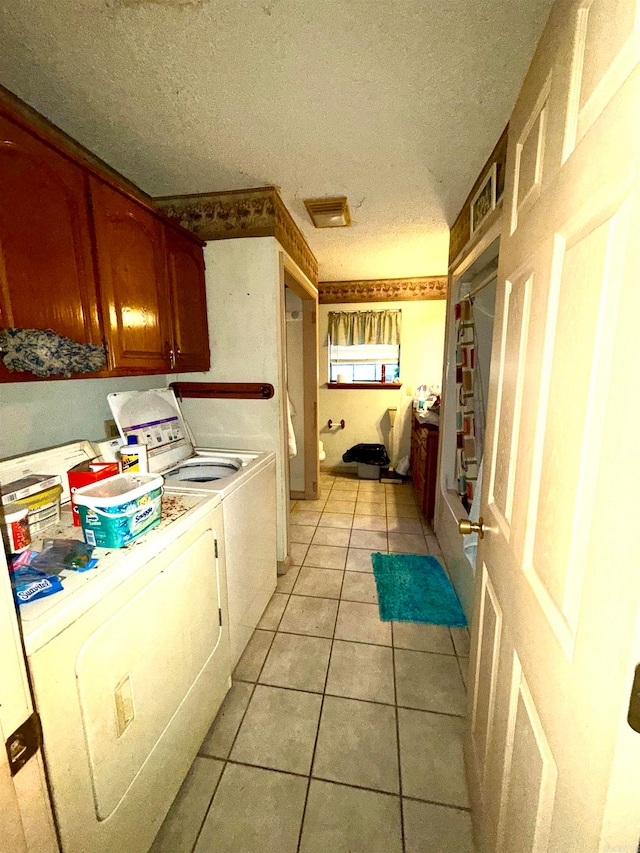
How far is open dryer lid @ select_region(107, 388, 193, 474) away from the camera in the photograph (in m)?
1.69

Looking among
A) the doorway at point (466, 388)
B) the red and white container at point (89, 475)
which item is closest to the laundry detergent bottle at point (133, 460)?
the red and white container at point (89, 475)

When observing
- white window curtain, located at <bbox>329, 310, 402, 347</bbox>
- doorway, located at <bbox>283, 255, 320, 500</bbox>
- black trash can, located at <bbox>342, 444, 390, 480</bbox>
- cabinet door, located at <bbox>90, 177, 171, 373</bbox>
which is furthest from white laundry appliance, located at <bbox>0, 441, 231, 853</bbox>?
white window curtain, located at <bbox>329, 310, 402, 347</bbox>

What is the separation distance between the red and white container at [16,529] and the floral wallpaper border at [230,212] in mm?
1784

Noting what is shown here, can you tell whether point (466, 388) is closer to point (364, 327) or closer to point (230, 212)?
point (230, 212)

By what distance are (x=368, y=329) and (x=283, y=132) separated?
2794mm

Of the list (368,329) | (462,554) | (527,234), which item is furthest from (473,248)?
(368,329)

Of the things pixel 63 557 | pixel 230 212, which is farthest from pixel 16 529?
pixel 230 212

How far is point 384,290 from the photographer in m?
4.09

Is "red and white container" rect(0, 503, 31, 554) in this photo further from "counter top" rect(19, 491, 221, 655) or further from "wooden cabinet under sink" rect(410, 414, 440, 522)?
"wooden cabinet under sink" rect(410, 414, 440, 522)

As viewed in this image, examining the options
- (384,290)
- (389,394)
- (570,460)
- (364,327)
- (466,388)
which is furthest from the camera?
(389,394)

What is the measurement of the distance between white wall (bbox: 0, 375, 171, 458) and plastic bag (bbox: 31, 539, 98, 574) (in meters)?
0.55

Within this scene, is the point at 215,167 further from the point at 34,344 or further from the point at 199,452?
the point at 199,452

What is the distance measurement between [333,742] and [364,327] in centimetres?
379

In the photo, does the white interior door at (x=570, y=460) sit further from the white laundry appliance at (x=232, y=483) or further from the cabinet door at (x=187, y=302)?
the cabinet door at (x=187, y=302)
